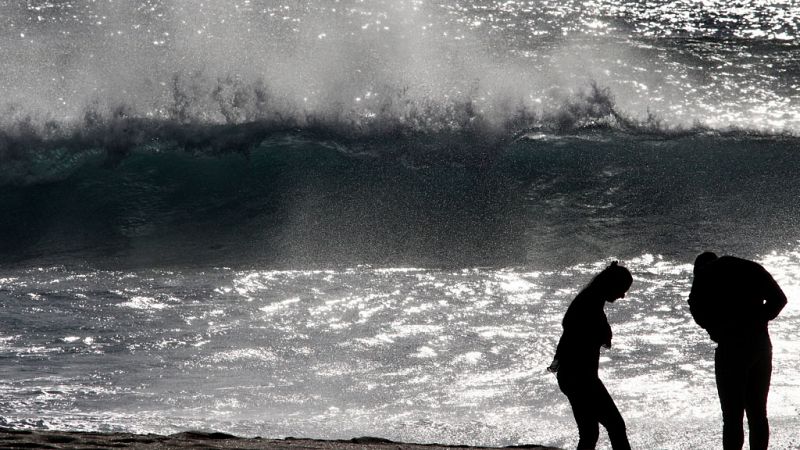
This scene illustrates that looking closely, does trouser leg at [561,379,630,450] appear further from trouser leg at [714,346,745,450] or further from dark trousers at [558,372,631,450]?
trouser leg at [714,346,745,450]

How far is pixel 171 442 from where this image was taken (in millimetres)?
4965

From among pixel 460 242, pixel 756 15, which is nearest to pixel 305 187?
pixel 460 242

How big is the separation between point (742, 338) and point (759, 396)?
28 centimetres

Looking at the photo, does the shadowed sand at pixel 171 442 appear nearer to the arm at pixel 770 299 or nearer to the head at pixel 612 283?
the head at pixel 612 283

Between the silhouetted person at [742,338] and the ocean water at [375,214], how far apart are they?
1.21 meters

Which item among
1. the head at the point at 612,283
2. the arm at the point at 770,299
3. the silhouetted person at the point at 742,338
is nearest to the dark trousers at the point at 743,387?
the silhouetted person at the point at 742,338

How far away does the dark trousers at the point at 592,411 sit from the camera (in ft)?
15.2

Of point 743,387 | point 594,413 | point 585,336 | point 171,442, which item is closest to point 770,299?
point 743,387

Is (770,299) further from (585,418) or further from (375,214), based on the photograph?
(375,214)

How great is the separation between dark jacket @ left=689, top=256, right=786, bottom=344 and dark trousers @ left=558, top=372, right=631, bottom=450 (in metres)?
0.61

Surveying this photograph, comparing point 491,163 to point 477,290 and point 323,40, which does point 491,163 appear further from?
point 323,40

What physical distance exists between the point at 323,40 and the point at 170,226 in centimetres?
956

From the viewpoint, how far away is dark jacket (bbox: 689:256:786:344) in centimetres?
457

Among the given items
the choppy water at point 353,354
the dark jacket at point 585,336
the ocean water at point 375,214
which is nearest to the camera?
the dark jacket at point 585,336
